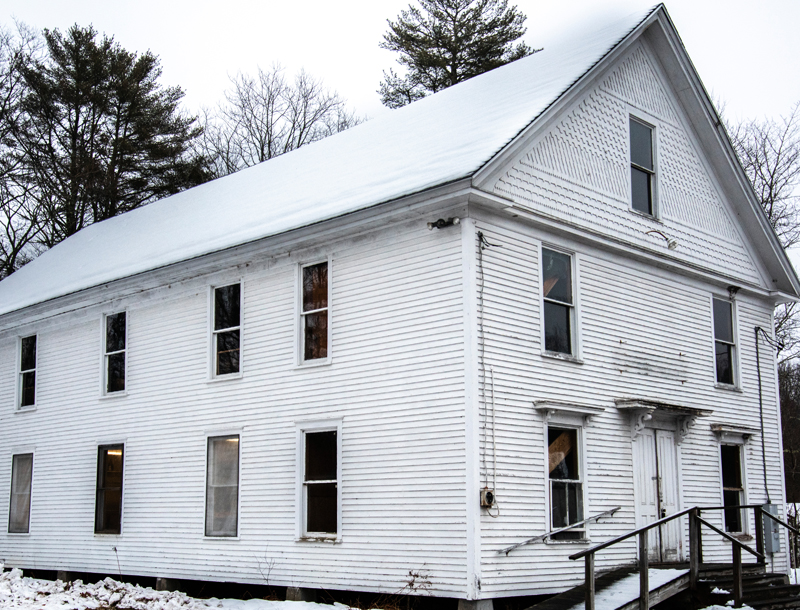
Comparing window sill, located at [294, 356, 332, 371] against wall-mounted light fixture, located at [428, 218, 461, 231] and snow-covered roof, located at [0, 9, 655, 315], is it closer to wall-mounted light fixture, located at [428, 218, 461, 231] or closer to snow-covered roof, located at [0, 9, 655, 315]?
snow-covered roof, located at [0, 9, 655, 315]

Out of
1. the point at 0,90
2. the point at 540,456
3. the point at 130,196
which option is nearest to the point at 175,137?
the point at 130,196

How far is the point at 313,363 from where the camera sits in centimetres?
1558

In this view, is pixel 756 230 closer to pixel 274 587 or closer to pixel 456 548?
pixel 456 548

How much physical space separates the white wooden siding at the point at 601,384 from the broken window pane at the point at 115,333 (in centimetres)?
936

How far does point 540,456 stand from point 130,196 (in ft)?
101

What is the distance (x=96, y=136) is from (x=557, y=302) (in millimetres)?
31762

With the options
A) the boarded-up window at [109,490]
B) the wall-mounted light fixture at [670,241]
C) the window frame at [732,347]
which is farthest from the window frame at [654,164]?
the boarded-up window at [109,490]

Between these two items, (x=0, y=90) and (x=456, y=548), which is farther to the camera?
(x=0, y=90)

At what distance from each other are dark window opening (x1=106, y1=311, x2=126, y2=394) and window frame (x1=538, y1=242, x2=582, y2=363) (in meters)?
9.34

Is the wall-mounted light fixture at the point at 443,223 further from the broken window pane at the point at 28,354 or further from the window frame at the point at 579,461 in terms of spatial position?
the broken window pane at the point at 28,354

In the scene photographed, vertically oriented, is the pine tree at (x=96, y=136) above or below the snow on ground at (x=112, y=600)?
above

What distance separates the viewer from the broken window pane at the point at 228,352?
17.3 metres

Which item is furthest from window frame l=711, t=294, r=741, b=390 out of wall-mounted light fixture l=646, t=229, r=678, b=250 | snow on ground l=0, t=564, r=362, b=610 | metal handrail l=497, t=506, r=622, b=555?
snow on ground l=0, t=564, r=362, b=610

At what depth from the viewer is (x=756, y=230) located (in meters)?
19.6
